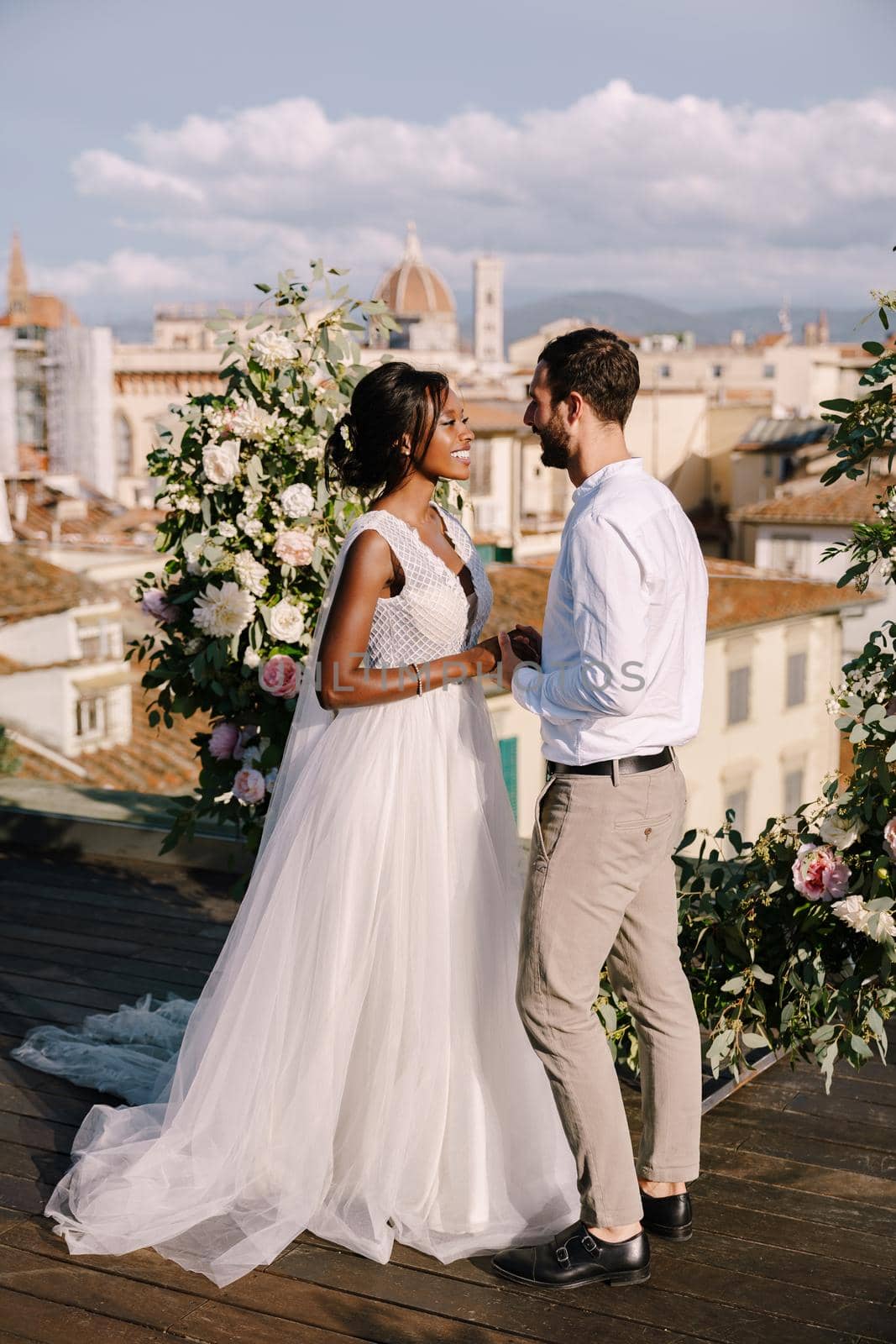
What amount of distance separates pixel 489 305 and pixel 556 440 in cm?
12017

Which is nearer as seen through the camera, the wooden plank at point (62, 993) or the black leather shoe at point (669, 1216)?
the black leather shoe at point (669, 1216)

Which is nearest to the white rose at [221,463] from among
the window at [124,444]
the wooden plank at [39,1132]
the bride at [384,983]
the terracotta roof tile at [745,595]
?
the bride at [384,983]

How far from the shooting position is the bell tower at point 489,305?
117m

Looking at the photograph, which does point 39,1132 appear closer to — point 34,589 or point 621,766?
point 621,766

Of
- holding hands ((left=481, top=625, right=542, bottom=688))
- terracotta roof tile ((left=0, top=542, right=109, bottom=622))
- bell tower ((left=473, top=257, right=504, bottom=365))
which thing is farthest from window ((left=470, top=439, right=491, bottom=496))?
bell tower ((left=473, top=257, right=504, bottom=365))

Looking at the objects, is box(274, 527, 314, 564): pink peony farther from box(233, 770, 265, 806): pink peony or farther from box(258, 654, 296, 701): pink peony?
box(233, 770, 265, 806): pink peony

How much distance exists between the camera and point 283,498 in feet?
10.7

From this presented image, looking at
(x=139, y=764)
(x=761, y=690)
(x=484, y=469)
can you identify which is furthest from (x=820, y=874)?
(x=484, y=469)

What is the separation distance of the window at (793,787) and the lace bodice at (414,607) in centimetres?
2138

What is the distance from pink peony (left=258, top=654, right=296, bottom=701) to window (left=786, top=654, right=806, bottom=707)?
1920 centimetres

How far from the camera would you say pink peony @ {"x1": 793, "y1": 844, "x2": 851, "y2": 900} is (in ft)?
8.63

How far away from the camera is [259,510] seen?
131 inches

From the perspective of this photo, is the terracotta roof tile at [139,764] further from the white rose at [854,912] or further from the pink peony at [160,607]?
the white rose at [854,912]

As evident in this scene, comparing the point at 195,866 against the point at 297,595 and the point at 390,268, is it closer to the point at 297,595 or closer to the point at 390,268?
the point at 297,595
